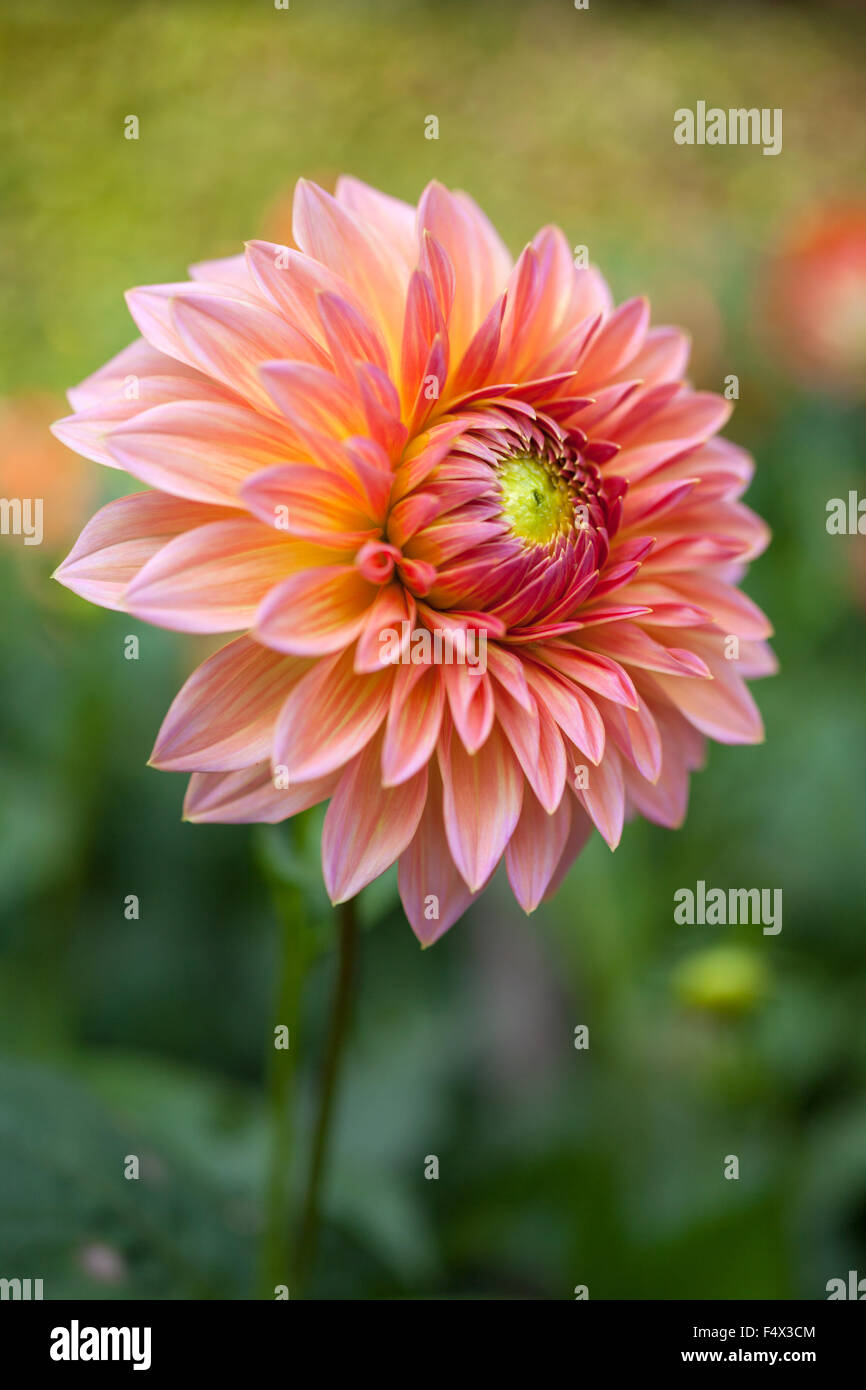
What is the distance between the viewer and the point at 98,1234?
A: 1137mm

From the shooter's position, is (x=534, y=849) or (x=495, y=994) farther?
(x=495, y=994)

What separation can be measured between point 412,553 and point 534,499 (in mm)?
102

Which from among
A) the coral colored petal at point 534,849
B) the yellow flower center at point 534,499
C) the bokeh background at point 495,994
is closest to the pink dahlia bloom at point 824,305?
the bokeh background at point 495,994

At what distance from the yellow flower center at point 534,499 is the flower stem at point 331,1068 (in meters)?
0.32

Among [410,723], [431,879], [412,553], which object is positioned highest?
[412,553]

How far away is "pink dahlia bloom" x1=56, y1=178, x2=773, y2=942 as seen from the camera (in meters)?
0.80

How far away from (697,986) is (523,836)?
0.60 meters

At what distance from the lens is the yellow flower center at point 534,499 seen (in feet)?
2.90

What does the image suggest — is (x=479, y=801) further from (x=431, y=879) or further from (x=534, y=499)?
(x=534, y=499)

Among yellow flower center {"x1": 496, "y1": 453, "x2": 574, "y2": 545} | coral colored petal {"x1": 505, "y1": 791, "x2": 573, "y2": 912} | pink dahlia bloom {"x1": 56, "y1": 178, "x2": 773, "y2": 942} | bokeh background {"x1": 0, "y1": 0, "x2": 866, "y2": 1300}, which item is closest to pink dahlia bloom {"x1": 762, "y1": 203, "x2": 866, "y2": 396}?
bokeh background {"x1": 0, "y1": 0, "x2": 866, "y2": 1300}

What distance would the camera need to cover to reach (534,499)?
898 mm

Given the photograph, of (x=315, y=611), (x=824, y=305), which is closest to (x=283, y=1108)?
(x=315, y=611)
